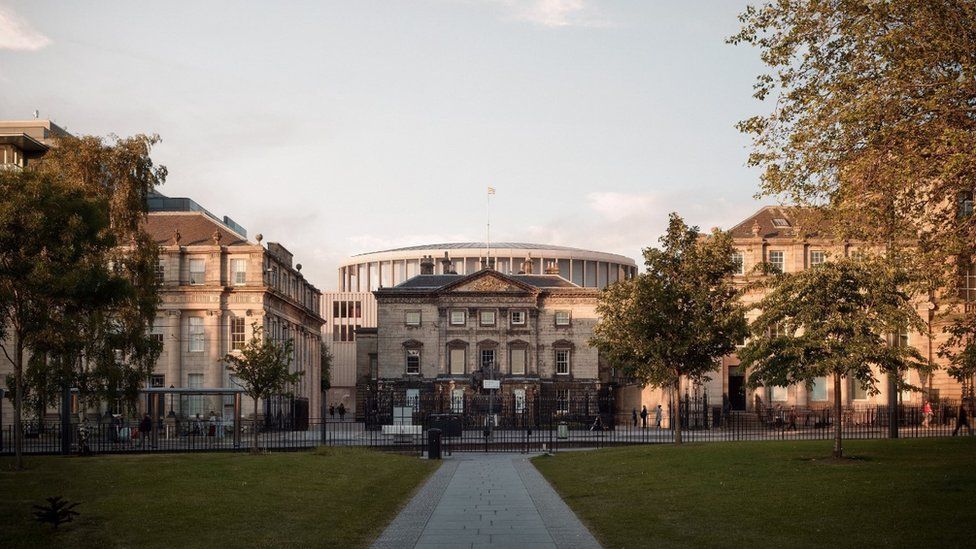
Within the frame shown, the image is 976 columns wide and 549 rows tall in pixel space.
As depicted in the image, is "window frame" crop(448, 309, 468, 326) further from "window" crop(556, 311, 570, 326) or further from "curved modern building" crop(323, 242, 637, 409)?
"curved modern building" crop(323, 242, 637, 409)

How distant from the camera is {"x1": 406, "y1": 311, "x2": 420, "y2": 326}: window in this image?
317ft

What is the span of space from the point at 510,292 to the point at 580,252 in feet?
223

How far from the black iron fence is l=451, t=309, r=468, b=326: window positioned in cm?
1188

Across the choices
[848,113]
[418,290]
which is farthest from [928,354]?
[848,113]

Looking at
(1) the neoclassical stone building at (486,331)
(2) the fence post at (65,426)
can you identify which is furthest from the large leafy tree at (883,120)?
(1) the neoclassical stone building at (486,331)

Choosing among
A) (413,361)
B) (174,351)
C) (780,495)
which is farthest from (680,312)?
(413,361)

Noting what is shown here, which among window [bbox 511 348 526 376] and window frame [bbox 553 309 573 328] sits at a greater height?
window frame [bbox 553 309 573 328]

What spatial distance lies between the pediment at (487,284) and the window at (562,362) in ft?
21.6

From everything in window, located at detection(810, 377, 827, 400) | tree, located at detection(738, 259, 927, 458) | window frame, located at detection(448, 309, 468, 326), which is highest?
window frame, located at detection(448, 309, 468, 326)

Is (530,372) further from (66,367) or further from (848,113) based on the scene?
(848,113)

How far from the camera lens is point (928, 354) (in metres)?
75.1

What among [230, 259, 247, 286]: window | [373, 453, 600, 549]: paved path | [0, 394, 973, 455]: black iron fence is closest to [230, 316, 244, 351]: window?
[230, 259, 247, 286]: window

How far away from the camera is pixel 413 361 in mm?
96250

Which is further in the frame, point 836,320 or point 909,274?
point 836,320
